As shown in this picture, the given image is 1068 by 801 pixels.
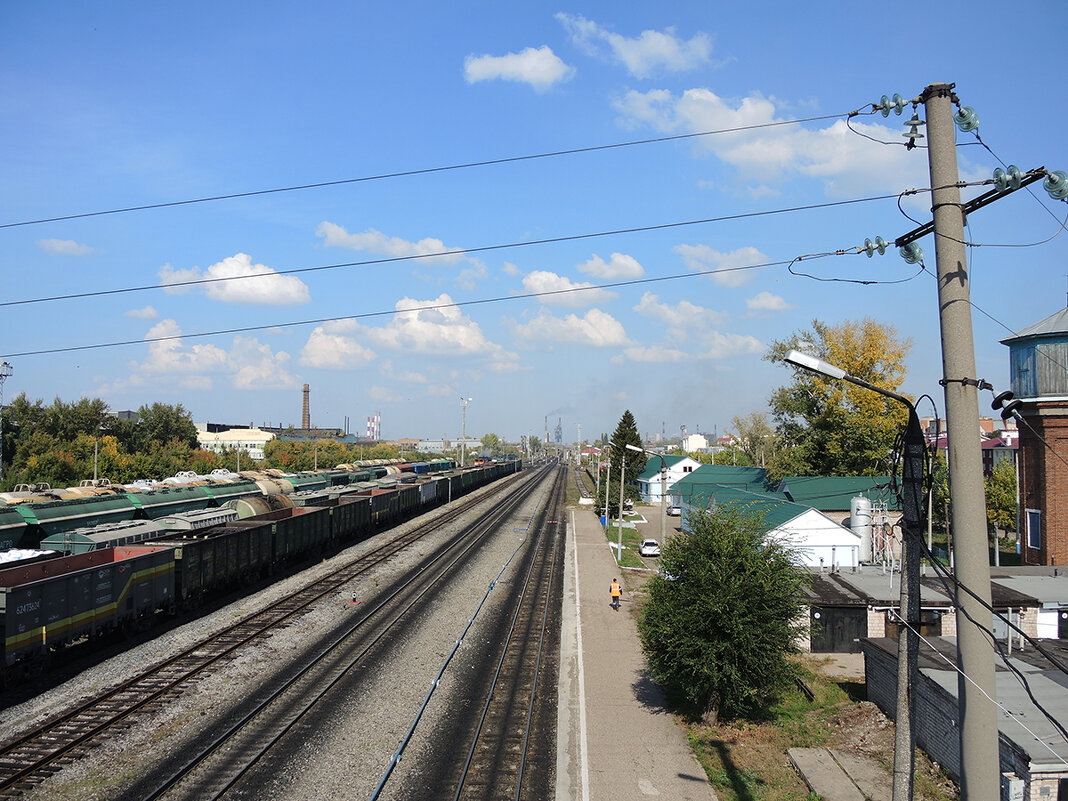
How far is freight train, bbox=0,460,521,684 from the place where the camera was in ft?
57.3

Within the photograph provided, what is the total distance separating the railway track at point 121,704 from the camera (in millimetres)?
13312

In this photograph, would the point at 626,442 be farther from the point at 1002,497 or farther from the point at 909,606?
the point at 909,606

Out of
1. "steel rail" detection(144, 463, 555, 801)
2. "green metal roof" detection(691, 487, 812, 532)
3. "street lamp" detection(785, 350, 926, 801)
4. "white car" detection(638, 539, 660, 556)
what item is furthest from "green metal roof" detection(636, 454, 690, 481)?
"street lamp" detection(785, 350, 926, 801)

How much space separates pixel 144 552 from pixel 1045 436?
38294 mm

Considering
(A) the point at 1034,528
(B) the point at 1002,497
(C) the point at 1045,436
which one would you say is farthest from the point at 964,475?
(B) the point at 1002,497

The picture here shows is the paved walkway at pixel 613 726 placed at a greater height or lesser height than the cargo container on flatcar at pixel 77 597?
lesser

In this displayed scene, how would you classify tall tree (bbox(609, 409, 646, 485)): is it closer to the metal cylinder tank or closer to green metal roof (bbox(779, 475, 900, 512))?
green metal roof (bbox(779, 475, 900, 512))

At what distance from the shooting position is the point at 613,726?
16828 mm

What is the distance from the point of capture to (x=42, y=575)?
66.1 feet

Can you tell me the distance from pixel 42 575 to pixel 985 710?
75.9ft

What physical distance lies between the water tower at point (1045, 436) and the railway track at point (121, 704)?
3110 centimetres

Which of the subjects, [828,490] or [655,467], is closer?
[828,490]

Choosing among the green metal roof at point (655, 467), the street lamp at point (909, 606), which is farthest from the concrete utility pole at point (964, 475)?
the green metal roof at point (655, 467)

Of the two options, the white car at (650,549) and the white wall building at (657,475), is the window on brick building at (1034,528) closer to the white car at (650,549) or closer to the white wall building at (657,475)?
the white car at (650,549)
